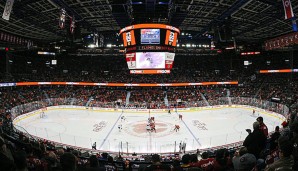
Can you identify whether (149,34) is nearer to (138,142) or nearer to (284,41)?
(138,142)

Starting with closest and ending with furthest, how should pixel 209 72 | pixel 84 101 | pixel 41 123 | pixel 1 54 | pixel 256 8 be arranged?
pixel 256 8
pixel 41 123
pixel 84 101
pixel 1 54
pixel 209 72

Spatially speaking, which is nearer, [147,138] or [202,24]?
[147,138]

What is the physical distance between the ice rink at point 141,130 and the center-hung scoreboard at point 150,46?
21.7ft

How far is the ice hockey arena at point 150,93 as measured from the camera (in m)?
5.44

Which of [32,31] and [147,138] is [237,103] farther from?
[32,31]

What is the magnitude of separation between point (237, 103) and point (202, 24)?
15.2 meters

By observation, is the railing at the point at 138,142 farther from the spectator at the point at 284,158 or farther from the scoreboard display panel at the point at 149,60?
the spectator at the point at 284,158

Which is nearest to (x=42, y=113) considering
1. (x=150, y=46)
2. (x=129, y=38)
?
(x=129, y=38)

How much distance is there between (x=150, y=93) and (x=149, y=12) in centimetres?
2311

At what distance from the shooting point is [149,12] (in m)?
19.5

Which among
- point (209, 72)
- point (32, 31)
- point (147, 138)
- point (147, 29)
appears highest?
point (32, 31)

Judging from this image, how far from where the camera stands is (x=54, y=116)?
2909cm

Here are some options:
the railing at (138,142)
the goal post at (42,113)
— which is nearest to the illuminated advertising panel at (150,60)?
the railing at (138,142)

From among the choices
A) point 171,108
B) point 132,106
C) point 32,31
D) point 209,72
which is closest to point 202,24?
point 171,108
